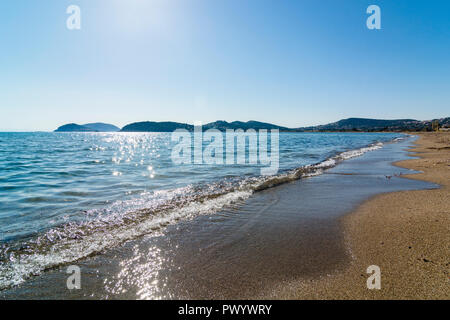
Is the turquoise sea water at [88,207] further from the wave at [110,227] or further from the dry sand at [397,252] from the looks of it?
the dry sand at [397,252]

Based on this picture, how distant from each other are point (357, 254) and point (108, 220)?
657 centimetres

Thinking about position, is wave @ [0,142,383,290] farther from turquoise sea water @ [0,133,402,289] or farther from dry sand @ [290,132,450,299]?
A: dry sand @ [290,132,450,299]

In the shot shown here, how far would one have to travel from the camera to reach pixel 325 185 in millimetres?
10719

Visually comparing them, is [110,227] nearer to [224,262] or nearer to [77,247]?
[77,247]

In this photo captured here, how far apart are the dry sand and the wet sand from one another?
9 centimetres

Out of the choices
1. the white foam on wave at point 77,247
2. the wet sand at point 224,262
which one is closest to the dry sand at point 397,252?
the wet sand at point 224,262

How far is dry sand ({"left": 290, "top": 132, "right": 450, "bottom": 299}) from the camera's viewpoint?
3.30 meters

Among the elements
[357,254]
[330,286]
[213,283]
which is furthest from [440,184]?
[213,283]

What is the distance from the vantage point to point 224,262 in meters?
4.32

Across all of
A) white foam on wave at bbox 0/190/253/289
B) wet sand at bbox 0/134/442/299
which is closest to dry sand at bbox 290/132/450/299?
wet sand at bbox 0/134/442/299

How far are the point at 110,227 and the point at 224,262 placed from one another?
3669 mm

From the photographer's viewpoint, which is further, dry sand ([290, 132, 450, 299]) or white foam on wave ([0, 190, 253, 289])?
white foam on wave ([0, 190, 253, 289])

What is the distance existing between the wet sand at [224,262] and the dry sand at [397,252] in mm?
88

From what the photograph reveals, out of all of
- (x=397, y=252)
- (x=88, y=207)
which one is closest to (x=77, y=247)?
(x=88, y=207)
